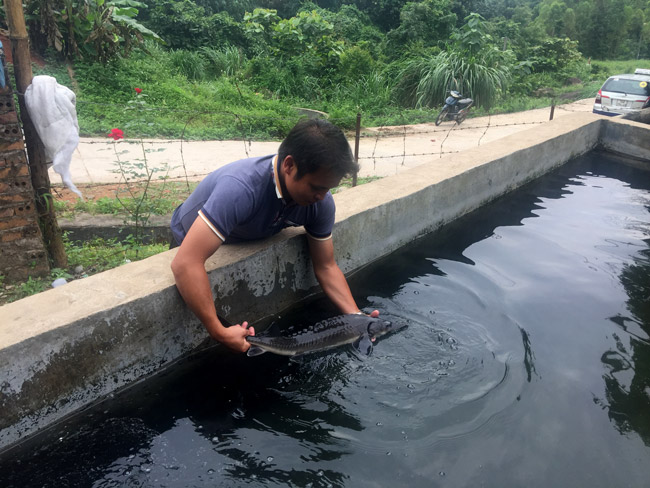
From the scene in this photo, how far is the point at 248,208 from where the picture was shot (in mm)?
2992

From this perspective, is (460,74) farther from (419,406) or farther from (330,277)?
(419,406)

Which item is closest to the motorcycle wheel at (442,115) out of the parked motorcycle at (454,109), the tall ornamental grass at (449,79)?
the parked motorcycle at (454,109)

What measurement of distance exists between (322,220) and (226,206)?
849 mm

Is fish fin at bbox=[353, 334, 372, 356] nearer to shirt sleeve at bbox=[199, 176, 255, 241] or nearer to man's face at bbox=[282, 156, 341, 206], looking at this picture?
man's face at bbox=[282, 156, 341, 206]

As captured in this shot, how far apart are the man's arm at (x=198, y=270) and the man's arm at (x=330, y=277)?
3.26 feet

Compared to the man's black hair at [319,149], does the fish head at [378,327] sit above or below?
below

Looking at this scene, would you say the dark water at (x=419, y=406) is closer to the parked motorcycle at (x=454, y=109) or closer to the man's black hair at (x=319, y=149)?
the man's black hair at (x=319, y=149)

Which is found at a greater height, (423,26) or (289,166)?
(423,26)

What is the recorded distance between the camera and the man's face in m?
2.86

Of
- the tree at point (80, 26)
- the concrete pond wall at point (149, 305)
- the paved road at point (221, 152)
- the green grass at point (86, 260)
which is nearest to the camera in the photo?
the concrete pond wall at point (149, 305)

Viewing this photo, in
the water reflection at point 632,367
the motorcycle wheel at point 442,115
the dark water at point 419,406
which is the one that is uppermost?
the motorcycle wheel at point 442,115

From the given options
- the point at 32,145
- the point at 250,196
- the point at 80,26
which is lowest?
the point at 250,196

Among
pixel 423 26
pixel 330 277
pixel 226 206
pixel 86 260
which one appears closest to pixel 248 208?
pixel 226 206

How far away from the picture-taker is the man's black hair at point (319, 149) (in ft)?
9.17
